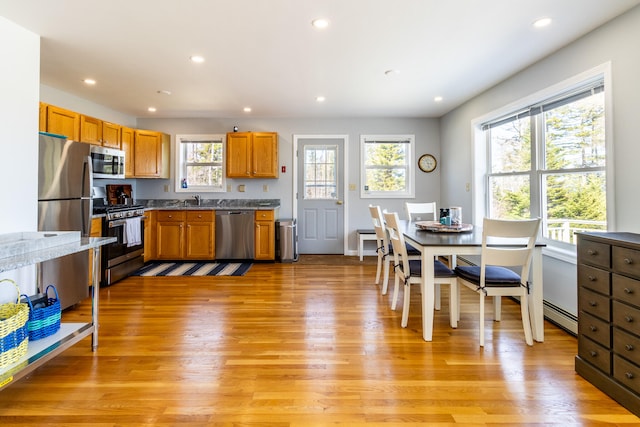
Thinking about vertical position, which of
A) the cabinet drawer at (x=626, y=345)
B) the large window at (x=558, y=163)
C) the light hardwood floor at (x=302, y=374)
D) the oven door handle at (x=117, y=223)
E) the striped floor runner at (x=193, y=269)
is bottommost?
the light hardwood floor at (x=302, y=374)

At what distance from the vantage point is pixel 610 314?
177cm

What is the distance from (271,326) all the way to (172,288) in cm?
174

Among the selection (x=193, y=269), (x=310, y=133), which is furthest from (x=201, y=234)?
(x=310, y=133)

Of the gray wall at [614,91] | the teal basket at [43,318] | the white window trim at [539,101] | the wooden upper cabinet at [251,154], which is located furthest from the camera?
the wooden upper cabinet at [251,154]

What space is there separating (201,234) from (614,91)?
499cm

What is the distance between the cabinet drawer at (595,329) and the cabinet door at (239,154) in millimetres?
4594

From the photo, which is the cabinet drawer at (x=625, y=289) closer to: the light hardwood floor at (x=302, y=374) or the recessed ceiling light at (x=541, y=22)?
the light hardwood floor at (x=302, y=374)

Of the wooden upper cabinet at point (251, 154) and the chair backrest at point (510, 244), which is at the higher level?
the wooden upper cabinet at point (251, 154)

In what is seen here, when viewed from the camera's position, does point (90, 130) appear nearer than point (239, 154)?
Yes

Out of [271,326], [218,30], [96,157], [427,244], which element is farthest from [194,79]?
[427,244]

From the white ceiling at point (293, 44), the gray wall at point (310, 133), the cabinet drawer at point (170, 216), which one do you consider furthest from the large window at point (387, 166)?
the cabinet drawer at point (170, 216)

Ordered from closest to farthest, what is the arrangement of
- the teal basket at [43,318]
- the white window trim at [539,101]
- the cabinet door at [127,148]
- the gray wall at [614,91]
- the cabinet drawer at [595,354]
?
the cabinet drawer at [595,354] → the teal basket at [43,318] → the gray wall at [614,91] → the white window trim at [539,101] → the cabinet door at [127,148]

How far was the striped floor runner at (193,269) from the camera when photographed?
4.48 metres

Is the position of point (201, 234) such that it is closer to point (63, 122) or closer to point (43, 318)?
point (63, 122)
